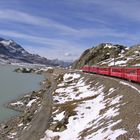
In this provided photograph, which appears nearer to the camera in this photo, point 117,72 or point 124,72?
point 124,72

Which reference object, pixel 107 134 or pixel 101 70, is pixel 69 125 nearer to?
pixel 107 134

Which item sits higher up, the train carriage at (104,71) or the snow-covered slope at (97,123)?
the train carriage at (104,71)

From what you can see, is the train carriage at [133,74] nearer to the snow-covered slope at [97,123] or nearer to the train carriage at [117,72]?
the train carriage at [117,72]

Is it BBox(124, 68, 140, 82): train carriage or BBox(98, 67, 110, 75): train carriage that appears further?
BBox(98, 67, 110, 75): train carriage

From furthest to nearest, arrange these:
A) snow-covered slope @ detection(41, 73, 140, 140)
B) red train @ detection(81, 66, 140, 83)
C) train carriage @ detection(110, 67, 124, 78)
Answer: train carriage @ detection(110, 67, 124, 78), red train @ detection(81, 66, 140, 83), snow-covered slope @ detection(41, 73, 140, 140)

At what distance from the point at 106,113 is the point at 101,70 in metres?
75.1

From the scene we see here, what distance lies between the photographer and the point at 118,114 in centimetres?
3294

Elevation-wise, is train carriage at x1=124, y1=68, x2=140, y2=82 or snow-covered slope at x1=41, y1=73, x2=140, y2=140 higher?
train carriage at x1=124, y1=68, x2=140, y2=82

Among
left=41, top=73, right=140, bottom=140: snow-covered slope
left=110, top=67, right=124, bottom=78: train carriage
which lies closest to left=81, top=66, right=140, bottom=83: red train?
left=110, top=67, right=124, bottom=78: train carriage

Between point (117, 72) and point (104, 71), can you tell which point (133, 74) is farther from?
point (104, 71)

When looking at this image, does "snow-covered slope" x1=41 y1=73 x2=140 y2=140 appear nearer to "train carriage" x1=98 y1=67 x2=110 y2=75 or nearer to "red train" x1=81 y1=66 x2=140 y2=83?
"red train" x1=81 y1=66 x2=140 y2=83

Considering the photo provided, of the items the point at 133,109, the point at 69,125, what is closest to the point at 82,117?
the point at 69,125

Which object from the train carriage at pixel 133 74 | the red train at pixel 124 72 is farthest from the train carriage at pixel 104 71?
the train carriage at pixel 133 74

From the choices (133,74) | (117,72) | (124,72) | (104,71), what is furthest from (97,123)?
(104,71)
